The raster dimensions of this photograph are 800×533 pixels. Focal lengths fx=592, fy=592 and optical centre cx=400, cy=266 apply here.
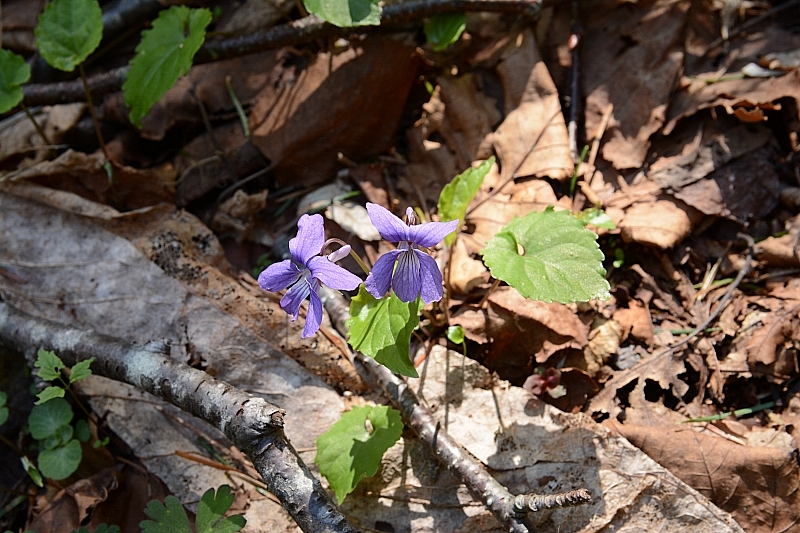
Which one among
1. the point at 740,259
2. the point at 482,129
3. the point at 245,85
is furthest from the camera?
the point at 245,85

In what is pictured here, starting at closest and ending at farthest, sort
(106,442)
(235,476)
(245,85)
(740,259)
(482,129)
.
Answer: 1. (235,476)
2. (106,442)
3. (740,259)
4. (482,129)
5. (245,85)

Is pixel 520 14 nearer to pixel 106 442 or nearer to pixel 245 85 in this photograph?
pixel 245 85

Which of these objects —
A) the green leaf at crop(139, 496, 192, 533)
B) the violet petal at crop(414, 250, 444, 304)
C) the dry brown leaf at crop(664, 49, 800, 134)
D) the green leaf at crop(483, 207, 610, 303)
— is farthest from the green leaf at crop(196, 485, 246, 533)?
the dry brown leaf at crop(664, 49, 800, 134)

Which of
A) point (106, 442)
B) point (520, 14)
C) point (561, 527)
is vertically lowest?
point (106, 442)

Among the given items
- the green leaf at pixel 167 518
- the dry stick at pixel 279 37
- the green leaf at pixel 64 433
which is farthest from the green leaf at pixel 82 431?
the dry stick at pixel 279 37

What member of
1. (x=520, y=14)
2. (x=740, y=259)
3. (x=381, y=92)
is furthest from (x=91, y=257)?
(x=740, y=259)

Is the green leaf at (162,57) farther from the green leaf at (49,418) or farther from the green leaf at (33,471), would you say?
the green leaf at (33,471)

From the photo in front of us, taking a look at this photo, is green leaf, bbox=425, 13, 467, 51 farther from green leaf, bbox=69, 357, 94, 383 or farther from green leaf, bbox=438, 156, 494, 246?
green leaf, bbox=69, 357, 94, 383
